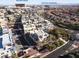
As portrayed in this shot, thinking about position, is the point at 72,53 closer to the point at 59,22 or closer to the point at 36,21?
the point at 59,22

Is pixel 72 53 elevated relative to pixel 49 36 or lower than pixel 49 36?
lower

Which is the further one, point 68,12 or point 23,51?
point 68,12

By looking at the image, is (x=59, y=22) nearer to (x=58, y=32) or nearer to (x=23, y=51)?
(x=58, y=32)

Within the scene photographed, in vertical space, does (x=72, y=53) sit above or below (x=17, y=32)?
below

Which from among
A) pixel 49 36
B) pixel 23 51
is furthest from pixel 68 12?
pixel 23 51

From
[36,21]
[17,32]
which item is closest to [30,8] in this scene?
[36,21]

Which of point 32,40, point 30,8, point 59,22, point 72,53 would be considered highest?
point 30,8

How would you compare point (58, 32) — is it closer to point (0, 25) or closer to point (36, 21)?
point (36, 21)
